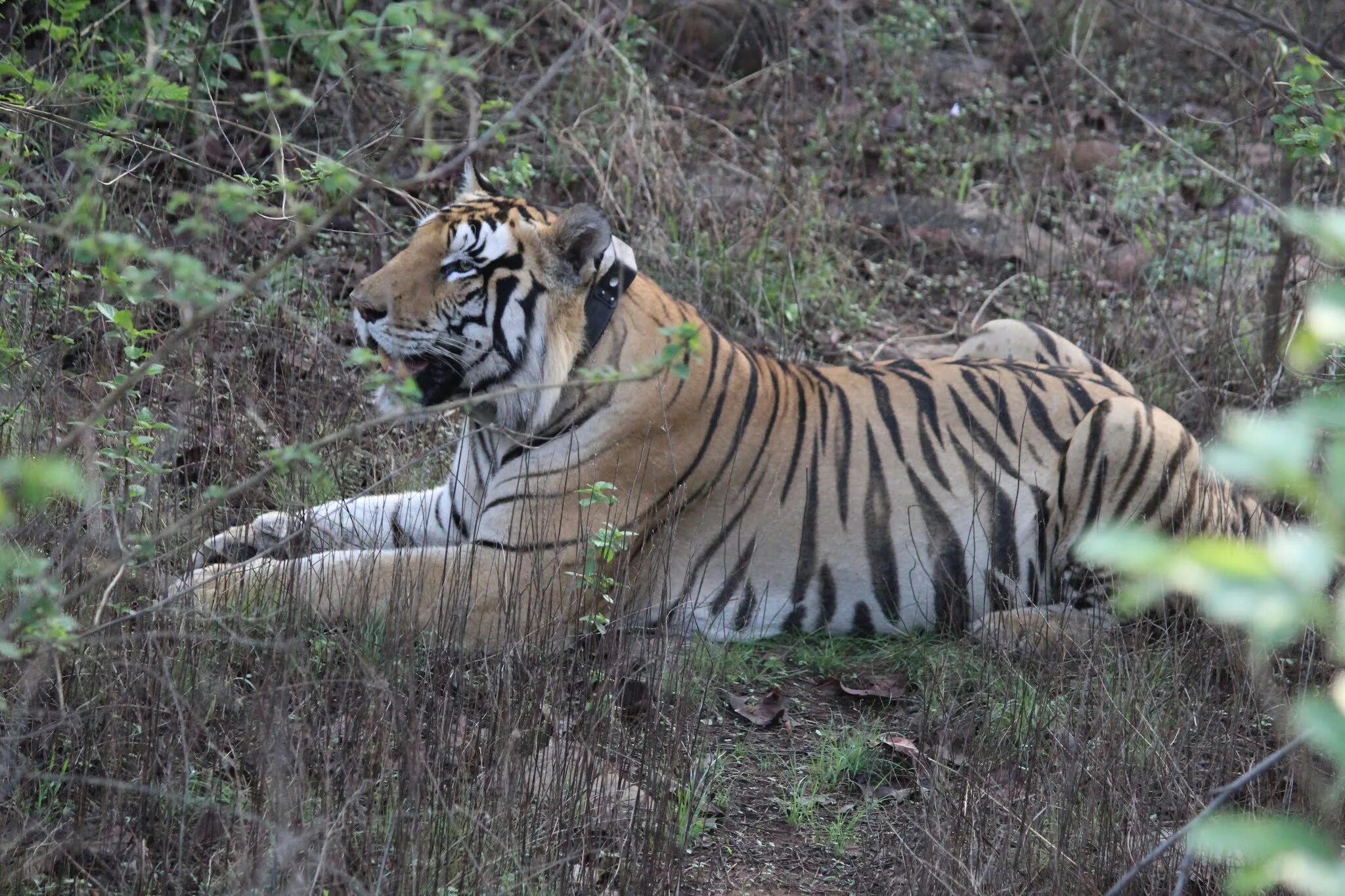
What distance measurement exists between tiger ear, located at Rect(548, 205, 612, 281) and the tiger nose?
0.56m

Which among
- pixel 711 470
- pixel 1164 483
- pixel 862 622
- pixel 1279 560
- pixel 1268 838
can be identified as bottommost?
pixel 862 622

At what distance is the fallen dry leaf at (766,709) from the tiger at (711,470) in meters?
0.21

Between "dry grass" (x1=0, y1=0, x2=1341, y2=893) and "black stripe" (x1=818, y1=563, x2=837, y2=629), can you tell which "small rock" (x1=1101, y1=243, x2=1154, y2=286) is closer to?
"dry grass" (x1=0, y1=0, x2=1341, y2=893)

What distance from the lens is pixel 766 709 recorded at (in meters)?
3.95

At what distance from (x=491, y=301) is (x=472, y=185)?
1.97 ft

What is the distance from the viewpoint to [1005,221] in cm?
768

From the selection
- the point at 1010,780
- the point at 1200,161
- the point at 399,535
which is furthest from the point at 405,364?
the point at 1200,161

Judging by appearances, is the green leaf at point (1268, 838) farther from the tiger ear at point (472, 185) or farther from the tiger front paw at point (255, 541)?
the tiger ear at point (472, 185)

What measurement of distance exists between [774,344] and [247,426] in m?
2.67

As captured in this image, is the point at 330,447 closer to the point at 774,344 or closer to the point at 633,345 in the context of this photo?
the point at 633,345

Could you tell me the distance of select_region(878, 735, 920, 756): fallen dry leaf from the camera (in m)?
3.62

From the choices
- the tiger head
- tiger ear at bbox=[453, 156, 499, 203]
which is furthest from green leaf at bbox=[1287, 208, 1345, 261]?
tiger ear at bbox=[453, 156, 499, 203]

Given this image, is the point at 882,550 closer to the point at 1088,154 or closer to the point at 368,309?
the point at 368,309

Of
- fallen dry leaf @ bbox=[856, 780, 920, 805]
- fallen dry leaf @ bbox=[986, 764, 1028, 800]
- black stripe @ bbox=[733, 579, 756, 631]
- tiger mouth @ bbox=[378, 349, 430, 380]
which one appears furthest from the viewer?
black stripe @ bbox=[733, 579, 756, 631]
